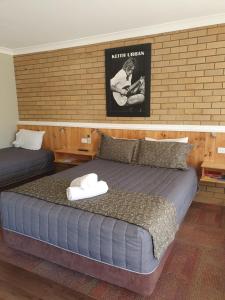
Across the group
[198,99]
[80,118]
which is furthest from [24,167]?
[198,99]

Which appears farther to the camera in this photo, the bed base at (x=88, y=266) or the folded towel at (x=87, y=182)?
the folded towel at (x=87, y=182)

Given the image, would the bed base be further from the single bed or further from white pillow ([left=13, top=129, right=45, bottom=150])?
white pillow ([left=13, top=129, right=45, bottom=150])

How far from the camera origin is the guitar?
10.9ft

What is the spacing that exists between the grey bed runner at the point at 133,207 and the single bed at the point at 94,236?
0.05m

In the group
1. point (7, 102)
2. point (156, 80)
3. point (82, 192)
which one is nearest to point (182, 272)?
point (82, 192)

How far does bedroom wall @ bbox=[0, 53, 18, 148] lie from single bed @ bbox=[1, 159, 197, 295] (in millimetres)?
2577

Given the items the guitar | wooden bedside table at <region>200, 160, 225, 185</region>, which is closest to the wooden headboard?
wooden bedside table at <region>200, 160, 225, 185</region>

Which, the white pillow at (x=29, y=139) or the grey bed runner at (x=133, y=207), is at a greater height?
the white pillow at (x=29, y=139)

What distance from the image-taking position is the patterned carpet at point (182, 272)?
5.55 feet

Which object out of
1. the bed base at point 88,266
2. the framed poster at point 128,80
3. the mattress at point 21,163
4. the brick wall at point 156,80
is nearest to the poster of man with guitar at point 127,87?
the framed poster at point 128,80

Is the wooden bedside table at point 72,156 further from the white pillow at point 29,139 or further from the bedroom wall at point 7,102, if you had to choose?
the bedroom wall at point 7,102

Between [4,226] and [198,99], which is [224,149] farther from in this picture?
[4,226]

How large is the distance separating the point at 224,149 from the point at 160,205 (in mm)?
1576

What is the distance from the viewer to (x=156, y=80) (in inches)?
127
